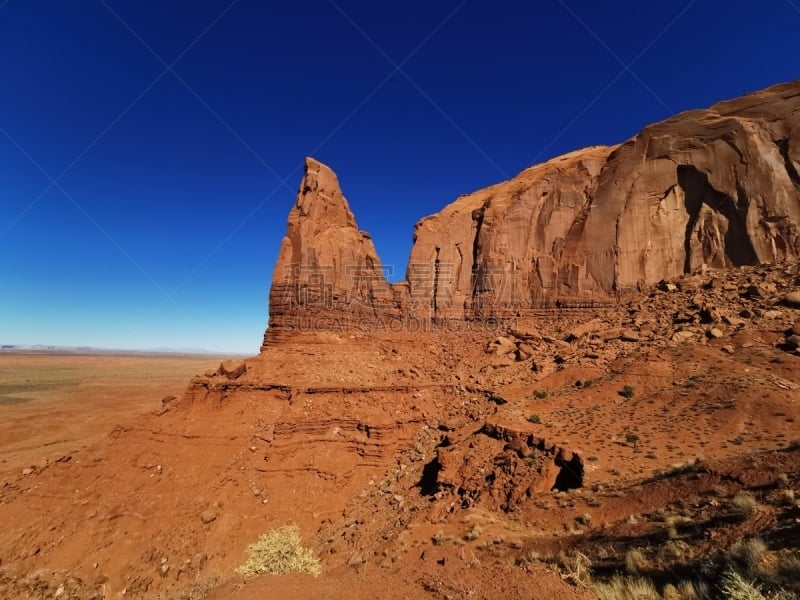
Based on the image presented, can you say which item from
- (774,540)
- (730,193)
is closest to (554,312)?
(730,193)

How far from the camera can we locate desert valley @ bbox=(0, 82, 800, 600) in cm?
960

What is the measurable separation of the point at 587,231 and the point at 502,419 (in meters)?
26.7

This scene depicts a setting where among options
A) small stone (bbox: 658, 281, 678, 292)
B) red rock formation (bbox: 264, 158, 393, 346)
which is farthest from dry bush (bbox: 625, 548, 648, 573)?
small stone (bbox: 658, 281, 678, 292)

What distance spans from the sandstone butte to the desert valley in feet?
0.71

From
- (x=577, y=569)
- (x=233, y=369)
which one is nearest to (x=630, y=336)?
(x=577, y=569)

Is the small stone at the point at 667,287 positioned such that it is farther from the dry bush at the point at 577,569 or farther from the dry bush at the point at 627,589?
the dry bush at the point at 627,589

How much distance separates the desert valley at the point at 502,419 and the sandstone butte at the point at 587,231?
22 centimetres

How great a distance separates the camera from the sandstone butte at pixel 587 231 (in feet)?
114

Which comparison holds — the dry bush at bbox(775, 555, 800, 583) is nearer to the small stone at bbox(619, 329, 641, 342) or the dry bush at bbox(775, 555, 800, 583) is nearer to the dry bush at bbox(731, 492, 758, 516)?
the dry bush at bbox(731, 492, 758, 516)

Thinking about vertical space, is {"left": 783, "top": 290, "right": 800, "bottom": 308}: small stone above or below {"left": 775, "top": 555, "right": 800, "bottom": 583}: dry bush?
above

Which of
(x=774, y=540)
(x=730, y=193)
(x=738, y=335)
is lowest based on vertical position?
(x=774, y=540)

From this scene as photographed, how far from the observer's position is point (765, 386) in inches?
810

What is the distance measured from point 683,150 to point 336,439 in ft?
138

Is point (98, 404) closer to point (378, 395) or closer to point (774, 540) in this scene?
point (378, 395)
